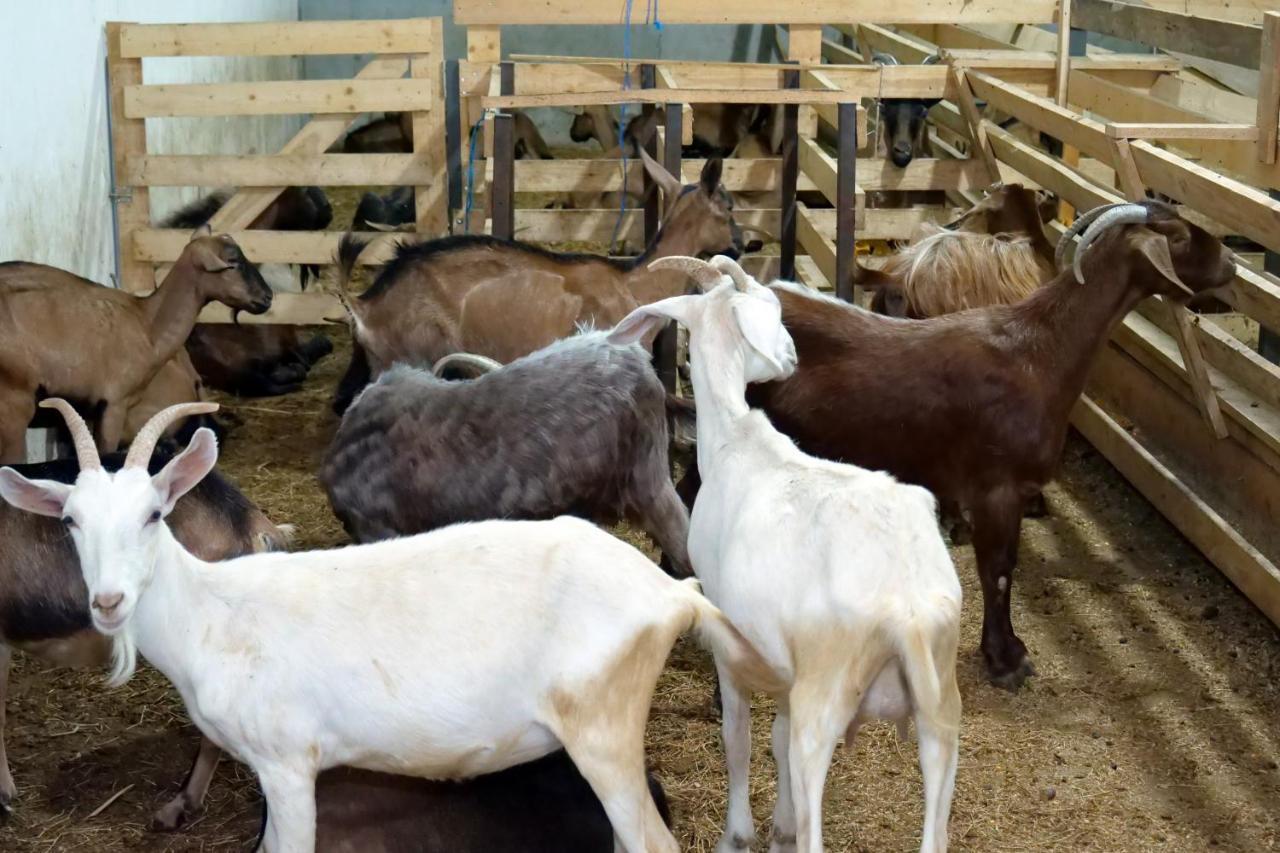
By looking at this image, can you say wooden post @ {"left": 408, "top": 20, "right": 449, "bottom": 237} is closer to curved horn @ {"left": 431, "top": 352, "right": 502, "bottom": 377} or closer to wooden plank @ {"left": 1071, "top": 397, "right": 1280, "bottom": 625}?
curved horn @ {"left": 431, "top": 352, "right": 502, "bottom": 377}

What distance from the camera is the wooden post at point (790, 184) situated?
7953 millimetres

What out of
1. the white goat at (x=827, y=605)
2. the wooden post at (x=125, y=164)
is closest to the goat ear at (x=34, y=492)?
the white goat at (x=827, y=605)

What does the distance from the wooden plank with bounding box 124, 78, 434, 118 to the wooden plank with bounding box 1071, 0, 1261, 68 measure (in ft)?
13.0

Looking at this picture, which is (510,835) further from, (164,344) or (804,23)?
(804,23)

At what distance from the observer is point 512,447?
16.9 ft

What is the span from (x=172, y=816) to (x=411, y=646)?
1.51m

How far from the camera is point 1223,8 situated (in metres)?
9.90

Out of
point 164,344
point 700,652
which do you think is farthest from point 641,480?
point 164,344

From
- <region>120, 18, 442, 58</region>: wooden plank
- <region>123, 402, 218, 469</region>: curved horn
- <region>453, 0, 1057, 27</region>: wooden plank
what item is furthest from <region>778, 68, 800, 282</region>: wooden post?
<region>123, 402, 218, 469</region>: curved horn

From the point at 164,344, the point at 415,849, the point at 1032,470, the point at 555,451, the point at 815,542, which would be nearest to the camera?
the point at 815,542

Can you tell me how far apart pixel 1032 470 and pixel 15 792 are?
3.69m

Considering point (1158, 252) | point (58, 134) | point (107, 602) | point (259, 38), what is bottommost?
point (107, 602)

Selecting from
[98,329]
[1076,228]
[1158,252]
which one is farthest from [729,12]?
[98,329]

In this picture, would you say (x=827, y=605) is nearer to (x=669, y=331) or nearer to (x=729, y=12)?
(x=669, y=331)
